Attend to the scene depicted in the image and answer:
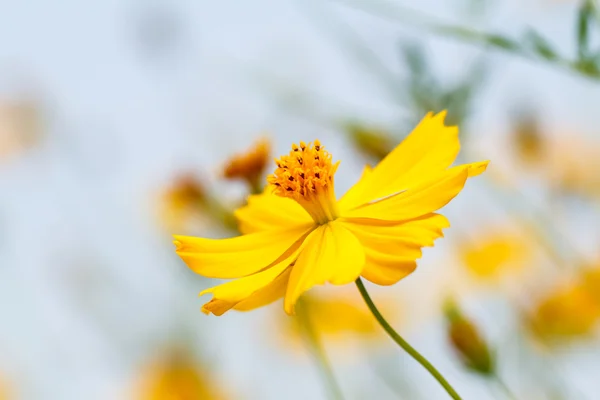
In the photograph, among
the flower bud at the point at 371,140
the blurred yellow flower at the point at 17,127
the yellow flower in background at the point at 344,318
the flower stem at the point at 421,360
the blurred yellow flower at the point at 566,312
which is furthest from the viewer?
the blurred yellow flower at the point at 17,127

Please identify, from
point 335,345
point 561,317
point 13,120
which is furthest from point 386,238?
point 13,120

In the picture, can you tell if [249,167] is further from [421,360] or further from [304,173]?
[421,360]

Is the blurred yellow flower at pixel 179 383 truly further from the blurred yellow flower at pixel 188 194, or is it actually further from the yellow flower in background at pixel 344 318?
the blurred yellow flower at pixel 188 194

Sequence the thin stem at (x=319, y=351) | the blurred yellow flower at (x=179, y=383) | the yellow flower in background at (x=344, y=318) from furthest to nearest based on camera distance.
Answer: the blurred yellow flower at (x=179, y=383), the yellow flower in background at (x=344, y=318), the thin stem at (x=319, y=351)

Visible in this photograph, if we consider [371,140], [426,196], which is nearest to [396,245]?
[426,196]

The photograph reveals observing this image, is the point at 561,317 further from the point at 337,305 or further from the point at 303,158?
the point at 303,158

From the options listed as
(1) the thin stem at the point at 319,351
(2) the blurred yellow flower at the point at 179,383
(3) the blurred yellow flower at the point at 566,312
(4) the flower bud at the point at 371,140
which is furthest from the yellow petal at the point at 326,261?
(2) the blurred yellow flower at the point at 179,383
